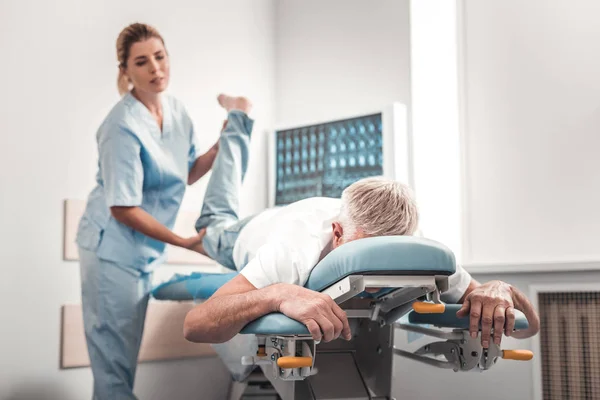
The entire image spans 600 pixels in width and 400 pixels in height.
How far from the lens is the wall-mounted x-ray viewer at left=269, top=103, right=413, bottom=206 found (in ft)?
10.1

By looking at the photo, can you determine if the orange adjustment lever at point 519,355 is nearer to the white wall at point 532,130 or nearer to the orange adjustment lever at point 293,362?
the orange adjustment lever at point 293,362

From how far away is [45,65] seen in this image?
2.64 metres

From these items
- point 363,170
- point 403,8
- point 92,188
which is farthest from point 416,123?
point 92,188

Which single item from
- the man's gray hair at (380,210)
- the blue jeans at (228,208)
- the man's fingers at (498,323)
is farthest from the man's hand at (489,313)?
the blue jeans at (228,208)

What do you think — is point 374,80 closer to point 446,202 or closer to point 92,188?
point 446,202

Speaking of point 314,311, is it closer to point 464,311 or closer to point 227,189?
point 464,311

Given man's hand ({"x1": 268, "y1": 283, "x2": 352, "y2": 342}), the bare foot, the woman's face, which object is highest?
the woman's face

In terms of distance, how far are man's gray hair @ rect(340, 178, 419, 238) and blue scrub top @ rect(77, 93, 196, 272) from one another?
3.86 feet

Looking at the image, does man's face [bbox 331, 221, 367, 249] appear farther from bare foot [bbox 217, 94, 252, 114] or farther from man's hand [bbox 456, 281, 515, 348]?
bare foot [bbox 217, 94, 252, 114]

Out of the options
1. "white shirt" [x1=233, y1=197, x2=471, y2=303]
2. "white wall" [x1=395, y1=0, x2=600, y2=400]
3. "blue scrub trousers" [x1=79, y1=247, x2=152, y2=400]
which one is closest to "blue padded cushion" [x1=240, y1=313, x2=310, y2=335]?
"white shirt" [x1=233, y1=197, x2=471, y2=303]

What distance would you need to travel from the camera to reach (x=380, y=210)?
5.51 ft

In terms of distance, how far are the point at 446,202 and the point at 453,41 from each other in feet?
2.54

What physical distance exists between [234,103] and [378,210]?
1.63 m

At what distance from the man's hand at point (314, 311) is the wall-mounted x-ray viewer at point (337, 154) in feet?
5.10
